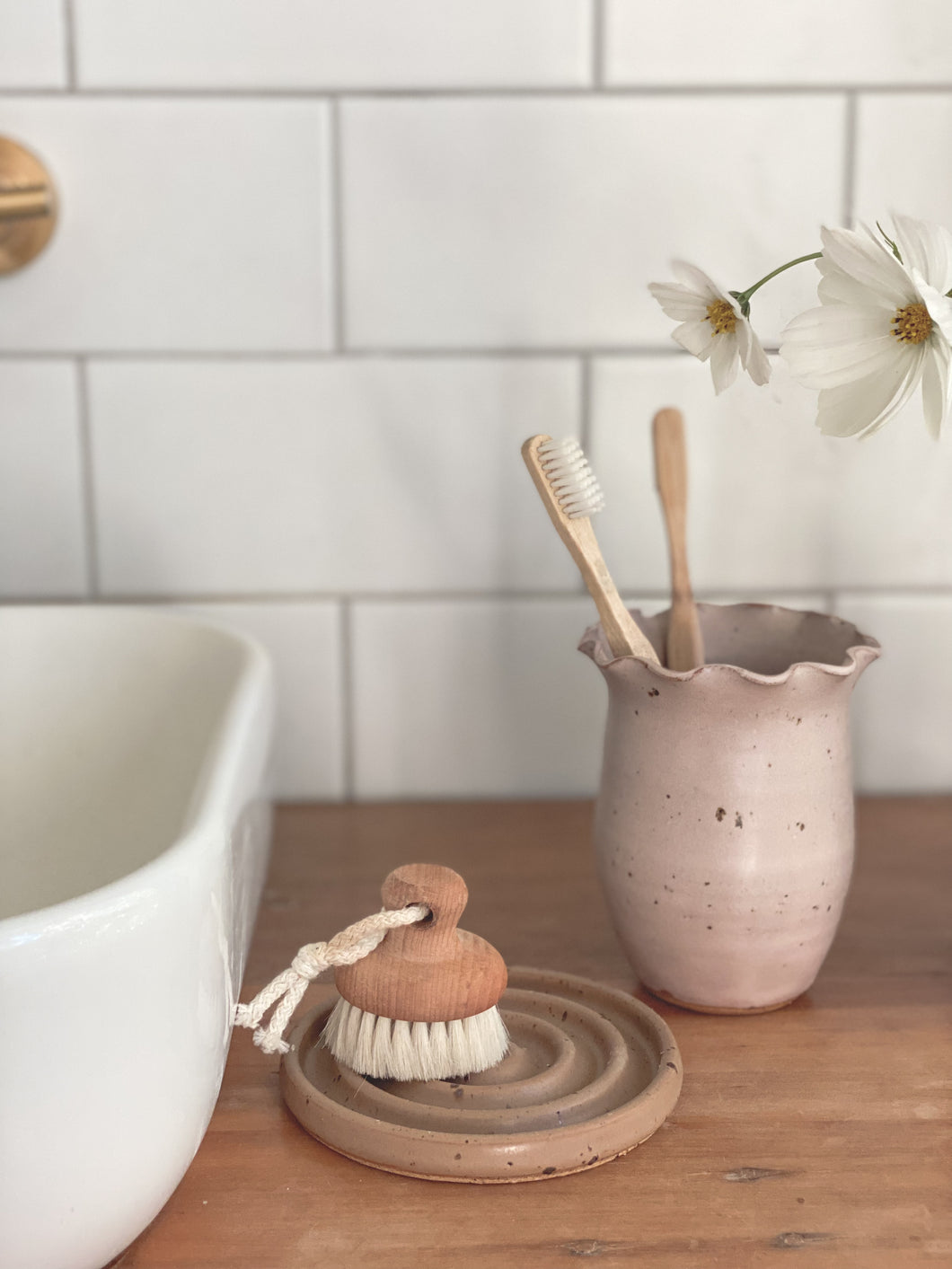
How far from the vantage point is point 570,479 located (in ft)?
1.64

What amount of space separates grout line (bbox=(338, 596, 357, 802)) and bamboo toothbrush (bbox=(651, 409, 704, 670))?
254 mm

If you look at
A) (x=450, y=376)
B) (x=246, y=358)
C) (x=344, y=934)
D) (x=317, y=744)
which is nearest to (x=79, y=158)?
(x=246, y=358)

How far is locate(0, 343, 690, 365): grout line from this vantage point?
2.44 feet

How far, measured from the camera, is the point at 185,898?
365 millimetres

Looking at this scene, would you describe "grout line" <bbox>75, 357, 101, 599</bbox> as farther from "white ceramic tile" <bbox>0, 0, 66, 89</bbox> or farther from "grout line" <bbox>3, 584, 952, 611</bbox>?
"white ceramic tile" <bbox>0, 0, 66, 89</bbox>

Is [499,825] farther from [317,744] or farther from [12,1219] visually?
[12,1219]

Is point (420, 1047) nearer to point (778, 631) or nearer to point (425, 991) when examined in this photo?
point (425, 991)

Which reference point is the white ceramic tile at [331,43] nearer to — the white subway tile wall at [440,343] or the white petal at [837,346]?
the white subway tile wall at [440,343]

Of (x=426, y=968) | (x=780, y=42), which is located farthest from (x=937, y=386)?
(x=780, y=42)

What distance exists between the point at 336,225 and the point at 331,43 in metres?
0.10

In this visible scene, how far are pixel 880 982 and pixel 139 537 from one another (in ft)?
1.67

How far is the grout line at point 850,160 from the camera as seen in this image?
2.38 ft

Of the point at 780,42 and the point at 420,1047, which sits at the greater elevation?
the point at 780,42

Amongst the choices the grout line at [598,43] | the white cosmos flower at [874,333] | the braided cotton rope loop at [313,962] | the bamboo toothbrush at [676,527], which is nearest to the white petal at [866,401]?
the white cosmos flower at [874,333]
